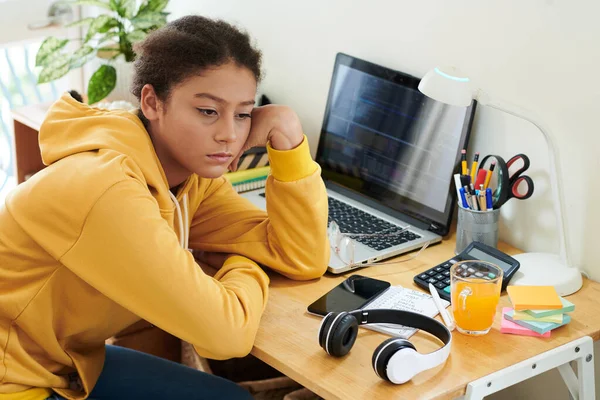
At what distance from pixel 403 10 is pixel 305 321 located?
774 mm

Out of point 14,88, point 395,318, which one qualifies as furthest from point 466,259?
point 14,88

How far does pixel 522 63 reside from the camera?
1.58m

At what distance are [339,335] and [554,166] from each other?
535 millimetres

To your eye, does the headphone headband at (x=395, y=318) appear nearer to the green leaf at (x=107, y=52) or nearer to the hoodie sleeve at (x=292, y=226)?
the hoodie sleeve at (x=292, y=226)

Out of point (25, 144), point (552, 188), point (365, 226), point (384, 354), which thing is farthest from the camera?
point (25, 144)

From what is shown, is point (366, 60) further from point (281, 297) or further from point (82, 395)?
point (82, 395)

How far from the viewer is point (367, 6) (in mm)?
1876

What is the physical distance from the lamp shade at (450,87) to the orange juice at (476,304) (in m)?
0.30

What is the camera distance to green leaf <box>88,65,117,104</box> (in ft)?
7.32

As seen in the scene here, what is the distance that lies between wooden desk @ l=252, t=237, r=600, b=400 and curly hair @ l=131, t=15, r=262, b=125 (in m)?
0.40

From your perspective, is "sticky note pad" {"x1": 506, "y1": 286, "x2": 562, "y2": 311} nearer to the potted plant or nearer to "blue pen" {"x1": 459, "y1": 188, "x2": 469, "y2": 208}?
"blue pen" {"x1": 459, "y1": 188, "x2": 469, "y2": 208}

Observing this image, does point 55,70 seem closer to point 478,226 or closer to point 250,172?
point 250,172

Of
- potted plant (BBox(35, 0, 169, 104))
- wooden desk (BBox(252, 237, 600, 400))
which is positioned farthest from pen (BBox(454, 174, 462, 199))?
potted plant (BBox(35, 0, 169, 104))

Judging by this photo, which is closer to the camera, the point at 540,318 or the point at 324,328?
the point at 324,328
